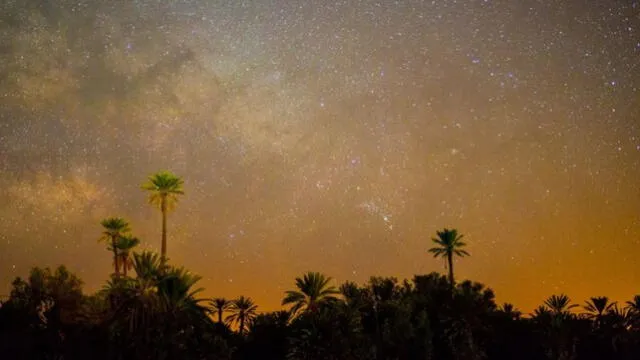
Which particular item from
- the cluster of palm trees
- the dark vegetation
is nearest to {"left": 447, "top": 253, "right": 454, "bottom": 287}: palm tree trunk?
the dark vegetation

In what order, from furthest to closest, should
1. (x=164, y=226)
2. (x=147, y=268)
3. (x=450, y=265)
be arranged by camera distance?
1. (x=450, y=265)
2. (x=164, y=226)
3. (x=147, y=268)

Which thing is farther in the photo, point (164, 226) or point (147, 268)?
point (164, 226)

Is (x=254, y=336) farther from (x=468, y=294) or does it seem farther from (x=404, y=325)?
(x=468, y=294)

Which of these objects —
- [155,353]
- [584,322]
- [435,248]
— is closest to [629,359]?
[584,322]

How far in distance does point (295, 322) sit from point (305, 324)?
418 cm

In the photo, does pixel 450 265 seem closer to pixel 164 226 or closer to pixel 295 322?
pixel 295 322

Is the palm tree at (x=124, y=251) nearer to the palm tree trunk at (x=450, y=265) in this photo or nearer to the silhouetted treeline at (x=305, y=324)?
the silhouetted treeline at (x=305, y=324)

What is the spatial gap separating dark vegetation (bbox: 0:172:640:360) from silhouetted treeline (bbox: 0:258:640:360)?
4.4 inches

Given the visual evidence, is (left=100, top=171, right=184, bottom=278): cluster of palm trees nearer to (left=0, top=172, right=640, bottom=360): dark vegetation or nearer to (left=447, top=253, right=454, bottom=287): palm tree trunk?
(left=0, top=172, right=640, bottom=360): dark vegetation

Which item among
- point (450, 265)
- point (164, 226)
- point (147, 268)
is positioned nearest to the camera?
point (147, 268)

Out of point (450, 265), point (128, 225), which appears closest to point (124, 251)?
point (128, 225)

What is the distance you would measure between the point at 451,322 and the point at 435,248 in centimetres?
1354

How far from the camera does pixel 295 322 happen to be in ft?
210

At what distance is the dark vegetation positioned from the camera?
43.7 m
